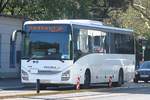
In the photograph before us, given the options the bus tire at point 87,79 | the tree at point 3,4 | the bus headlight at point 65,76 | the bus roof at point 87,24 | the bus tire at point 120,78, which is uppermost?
the tree at point 3,4

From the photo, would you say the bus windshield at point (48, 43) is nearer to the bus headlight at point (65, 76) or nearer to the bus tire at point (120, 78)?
the bus headlight at point (65, 76)

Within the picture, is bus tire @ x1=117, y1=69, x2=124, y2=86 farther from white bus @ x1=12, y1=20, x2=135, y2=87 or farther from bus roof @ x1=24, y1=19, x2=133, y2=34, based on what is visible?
white bus @ x1=12, y1=20, x2=135, y2=87

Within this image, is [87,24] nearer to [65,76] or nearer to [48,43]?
[48,43]

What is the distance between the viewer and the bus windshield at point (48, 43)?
2669 centimetres

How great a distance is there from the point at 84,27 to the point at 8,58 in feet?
43.0

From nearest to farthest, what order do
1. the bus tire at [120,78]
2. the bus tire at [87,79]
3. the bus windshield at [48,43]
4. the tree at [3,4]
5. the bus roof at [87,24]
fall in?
1. the bus windshield at [48,43]
2. the bus roof at [87,24]
3. the bus tire at [87,79]
4. the bus tire at [120,78]
5. the tree at [3,4]

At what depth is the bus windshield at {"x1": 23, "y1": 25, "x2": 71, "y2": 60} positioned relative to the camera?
26.7m

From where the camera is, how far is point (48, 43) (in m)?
26.7

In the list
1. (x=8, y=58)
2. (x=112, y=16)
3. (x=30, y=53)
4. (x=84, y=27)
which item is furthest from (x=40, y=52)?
(x=112, y=16)

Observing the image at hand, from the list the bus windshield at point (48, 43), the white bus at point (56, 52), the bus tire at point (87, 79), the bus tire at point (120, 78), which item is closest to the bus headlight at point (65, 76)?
the white bus at point (56, 52)

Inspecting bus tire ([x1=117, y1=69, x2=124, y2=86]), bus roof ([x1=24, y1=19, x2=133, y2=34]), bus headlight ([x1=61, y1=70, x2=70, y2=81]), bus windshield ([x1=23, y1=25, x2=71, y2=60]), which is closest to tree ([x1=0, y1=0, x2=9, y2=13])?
bus roof ([x1=24, y1=19, x2=133, y2=34])

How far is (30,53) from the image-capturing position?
27125 millimetres

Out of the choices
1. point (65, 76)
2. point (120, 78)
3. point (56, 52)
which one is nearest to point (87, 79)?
point (65, 76)

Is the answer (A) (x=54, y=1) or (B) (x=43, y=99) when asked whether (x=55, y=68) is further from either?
(A) (x=54, y=1)
